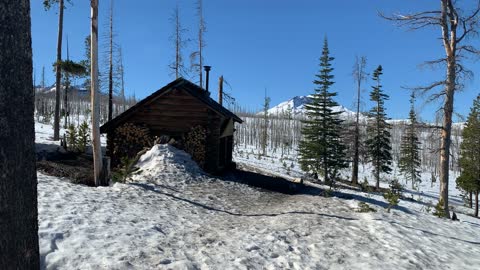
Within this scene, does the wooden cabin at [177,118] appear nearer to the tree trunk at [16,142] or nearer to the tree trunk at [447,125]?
the tree trunk at [447,125]

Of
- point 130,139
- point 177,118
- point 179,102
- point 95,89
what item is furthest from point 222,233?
point 130,139

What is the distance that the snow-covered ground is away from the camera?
550cm

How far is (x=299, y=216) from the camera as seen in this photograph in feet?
29.6

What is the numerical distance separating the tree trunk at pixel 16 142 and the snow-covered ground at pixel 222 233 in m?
1.86

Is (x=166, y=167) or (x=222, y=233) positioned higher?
(x=166, y=167)

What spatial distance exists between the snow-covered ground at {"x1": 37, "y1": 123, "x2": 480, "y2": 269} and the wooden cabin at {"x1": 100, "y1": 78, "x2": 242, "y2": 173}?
3.90 metres

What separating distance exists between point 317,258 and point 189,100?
1034cm

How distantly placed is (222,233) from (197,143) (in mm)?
8099

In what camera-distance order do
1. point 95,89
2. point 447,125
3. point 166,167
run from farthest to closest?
point 166,167 < point 447,125 < point 95,89

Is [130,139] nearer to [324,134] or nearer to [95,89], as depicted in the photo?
[95,89]

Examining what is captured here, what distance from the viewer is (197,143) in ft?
49.0

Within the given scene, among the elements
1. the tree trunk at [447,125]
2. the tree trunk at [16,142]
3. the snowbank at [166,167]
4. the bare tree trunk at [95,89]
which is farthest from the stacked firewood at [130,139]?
the tree trunk at [16,142]

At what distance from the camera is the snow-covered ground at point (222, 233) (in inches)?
216

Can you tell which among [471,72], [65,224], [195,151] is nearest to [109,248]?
[65,224]
